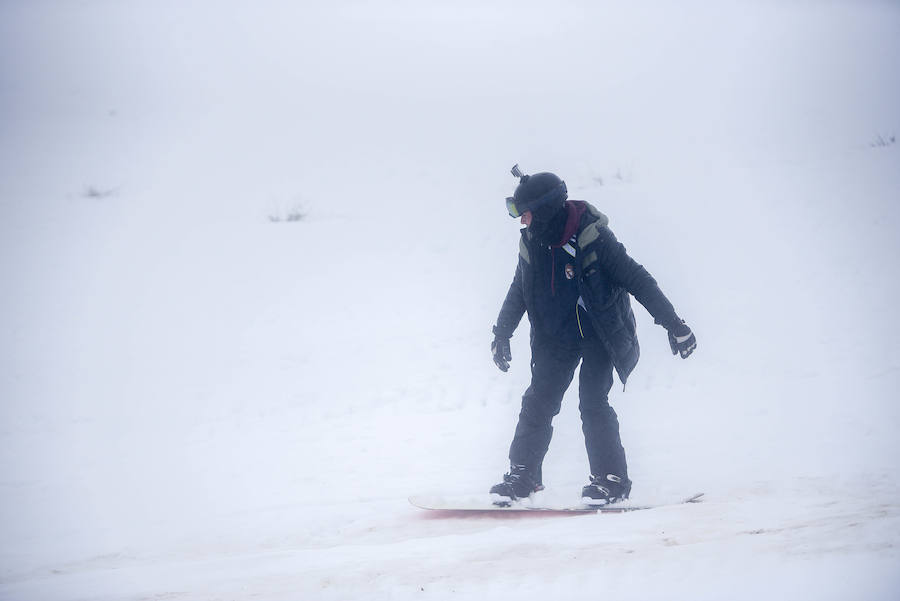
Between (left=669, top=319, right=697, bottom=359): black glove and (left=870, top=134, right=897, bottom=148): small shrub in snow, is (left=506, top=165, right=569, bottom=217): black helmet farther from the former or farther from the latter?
(left=870, top=134, right=897, bottom=148): small shrub in snow

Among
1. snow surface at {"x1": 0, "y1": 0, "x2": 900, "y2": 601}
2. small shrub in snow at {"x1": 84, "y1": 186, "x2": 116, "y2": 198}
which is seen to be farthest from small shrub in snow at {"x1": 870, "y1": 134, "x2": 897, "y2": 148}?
small shrub in snow at {"x1": 84, "y1": 186, "x2": 116, "y2": 198}

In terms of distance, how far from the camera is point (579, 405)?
4.22 metres

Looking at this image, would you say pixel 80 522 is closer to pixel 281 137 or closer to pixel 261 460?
pixel 261 460

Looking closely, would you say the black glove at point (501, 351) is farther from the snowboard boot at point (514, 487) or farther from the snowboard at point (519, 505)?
the snowboard at point (519, 505)

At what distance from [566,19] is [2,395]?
19.4 m

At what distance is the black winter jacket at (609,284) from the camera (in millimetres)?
3871

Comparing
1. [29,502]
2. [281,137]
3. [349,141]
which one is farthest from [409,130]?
[29,502]

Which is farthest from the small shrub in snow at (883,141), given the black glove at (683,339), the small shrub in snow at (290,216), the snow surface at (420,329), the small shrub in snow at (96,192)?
the small shrub in snow at (96,192)

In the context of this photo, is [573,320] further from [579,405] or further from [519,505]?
[519,505]

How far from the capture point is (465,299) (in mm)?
8227

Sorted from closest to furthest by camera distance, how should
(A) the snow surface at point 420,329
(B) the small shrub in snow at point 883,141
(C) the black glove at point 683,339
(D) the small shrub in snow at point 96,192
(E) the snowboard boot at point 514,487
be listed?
1. (A) the snow surface at point 420,329
2. (C) the black glove at point 683,339
3. (E) the snowboard boot at point 514,487
4. (B) the small shrub in snow at point 883,141
5. (D) the small shrub in snow at point 96,192

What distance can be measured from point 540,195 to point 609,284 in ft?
1.99

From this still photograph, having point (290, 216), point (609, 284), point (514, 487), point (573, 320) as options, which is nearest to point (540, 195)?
point (609, 284)

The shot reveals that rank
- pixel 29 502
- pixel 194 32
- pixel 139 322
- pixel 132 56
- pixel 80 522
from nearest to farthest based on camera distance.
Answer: pixel 80 522, pixel 29 502, pixel 139 322, pixel 132 56, pixel 194 32
